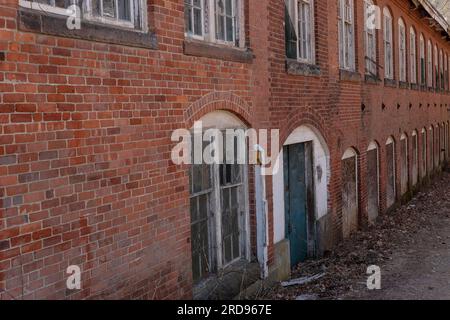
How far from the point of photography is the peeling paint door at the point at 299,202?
379 inches

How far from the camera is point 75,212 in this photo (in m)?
4.47

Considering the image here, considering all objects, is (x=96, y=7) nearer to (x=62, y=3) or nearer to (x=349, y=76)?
(x=62, y=3)

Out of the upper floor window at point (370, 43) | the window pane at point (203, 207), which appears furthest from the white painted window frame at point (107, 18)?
the upper floor window at point (370, 43)

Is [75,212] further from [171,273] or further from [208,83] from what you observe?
[208,83]

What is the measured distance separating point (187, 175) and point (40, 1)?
2462mm

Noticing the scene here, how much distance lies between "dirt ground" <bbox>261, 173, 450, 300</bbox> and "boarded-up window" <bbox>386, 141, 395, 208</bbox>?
1.53 m

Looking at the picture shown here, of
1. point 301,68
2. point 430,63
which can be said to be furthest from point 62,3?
point 430,63

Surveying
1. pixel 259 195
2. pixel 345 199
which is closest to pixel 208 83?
pixel 259 195

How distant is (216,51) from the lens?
6559 mm

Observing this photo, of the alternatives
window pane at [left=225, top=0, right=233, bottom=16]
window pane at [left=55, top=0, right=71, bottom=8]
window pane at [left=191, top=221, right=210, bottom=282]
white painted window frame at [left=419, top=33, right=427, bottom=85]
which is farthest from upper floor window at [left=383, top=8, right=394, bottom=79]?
window pane at [left=55, top=0, right=71, bottom=8]

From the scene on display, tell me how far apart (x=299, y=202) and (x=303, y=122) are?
59.6 inches

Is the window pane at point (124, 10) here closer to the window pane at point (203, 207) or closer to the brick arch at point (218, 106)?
the brick arch at point (218, 106)

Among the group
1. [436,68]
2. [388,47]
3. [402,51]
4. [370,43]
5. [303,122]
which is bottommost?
[303,122]

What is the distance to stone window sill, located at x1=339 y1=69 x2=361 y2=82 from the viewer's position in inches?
448
